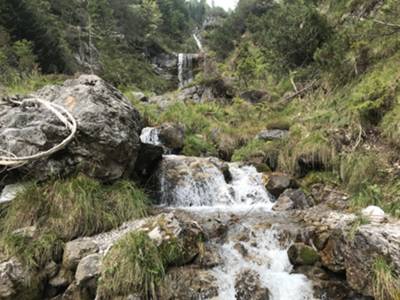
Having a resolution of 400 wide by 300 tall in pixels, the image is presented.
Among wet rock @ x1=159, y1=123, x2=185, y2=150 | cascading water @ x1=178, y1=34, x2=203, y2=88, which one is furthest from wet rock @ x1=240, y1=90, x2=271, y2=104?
cascading water @ x1=178, y1=34, x2=203, y2=88

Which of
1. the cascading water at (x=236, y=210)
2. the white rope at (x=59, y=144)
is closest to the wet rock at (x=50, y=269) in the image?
the white rope at (x=59, y=144)

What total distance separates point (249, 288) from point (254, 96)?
38.6 feet

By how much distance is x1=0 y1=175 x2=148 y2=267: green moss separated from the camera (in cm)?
412

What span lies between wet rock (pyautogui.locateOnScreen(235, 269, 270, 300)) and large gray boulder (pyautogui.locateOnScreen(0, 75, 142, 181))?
296 centimetres

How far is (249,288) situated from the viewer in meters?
4.00

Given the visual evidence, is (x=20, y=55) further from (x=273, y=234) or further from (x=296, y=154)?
(x=273, y=234)

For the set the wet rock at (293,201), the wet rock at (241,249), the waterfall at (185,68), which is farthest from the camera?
the waterfall at (185,68)

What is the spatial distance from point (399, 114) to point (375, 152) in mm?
861

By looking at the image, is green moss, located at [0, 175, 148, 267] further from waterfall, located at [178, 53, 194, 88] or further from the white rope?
waterfall, located at [178, 53, 194, 88]

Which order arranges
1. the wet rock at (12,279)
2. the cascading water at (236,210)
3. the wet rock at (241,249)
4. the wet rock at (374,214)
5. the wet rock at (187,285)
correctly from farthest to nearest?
the wet rock at (241,249) < the wet rock at (374,214) < the cascading water at (236,210) < the wet rock at (187,285) < the wet rock at (12,279)

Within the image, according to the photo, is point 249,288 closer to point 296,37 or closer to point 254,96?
point 296,37

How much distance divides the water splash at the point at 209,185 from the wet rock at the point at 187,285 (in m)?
2.99

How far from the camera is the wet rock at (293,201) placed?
6.51 meters

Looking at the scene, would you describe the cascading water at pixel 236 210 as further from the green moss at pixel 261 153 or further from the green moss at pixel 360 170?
the green moss at pixel 360 170
